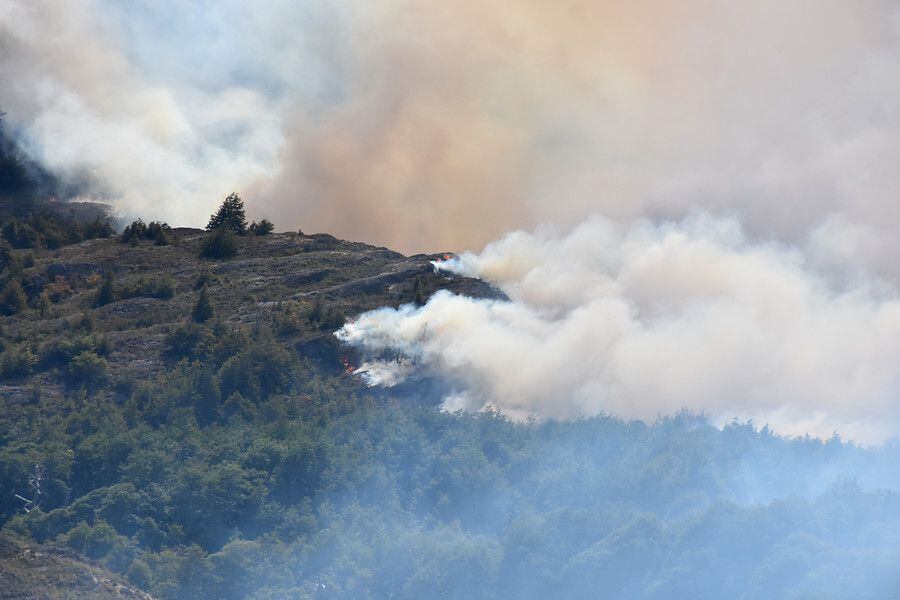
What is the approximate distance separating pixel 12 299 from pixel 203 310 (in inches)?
679

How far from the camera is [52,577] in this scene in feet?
468

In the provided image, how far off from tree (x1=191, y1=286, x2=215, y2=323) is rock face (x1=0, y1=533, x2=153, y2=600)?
42.1 meters

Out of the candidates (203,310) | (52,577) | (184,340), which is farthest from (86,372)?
(52,577)

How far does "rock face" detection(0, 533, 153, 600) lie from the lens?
140750mm

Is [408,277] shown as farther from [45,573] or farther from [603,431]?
[45,573]

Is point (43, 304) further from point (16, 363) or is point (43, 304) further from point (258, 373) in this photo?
point (258, 373)

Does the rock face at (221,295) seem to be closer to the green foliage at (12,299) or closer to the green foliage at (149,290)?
the green foliage at (149,290)

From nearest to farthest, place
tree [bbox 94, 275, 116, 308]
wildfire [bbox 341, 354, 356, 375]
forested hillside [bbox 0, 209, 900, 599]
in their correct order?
forested hillside [bbox 0, 209, 900, 599] → wildfire [bbox 341, 354, 356, 375] → tree [bbox 94, 275, 116, 308]

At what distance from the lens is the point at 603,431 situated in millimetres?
167875

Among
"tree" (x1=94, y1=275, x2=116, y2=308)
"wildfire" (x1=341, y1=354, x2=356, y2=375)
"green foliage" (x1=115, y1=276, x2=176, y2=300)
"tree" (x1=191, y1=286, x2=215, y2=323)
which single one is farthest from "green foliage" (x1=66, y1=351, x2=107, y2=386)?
"wildfire" (x1=341, y1=354, x2=356, y2=375)

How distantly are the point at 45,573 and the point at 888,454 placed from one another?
5960 cm

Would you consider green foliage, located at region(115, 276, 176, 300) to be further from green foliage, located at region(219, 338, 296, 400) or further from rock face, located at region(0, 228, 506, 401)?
green foliage, located at region(219, 338, 296, 400)

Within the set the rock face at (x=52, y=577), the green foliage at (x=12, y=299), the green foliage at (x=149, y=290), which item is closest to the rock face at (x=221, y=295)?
the green foliage at (x=149, y=290)

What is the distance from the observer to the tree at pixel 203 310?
186 metres
